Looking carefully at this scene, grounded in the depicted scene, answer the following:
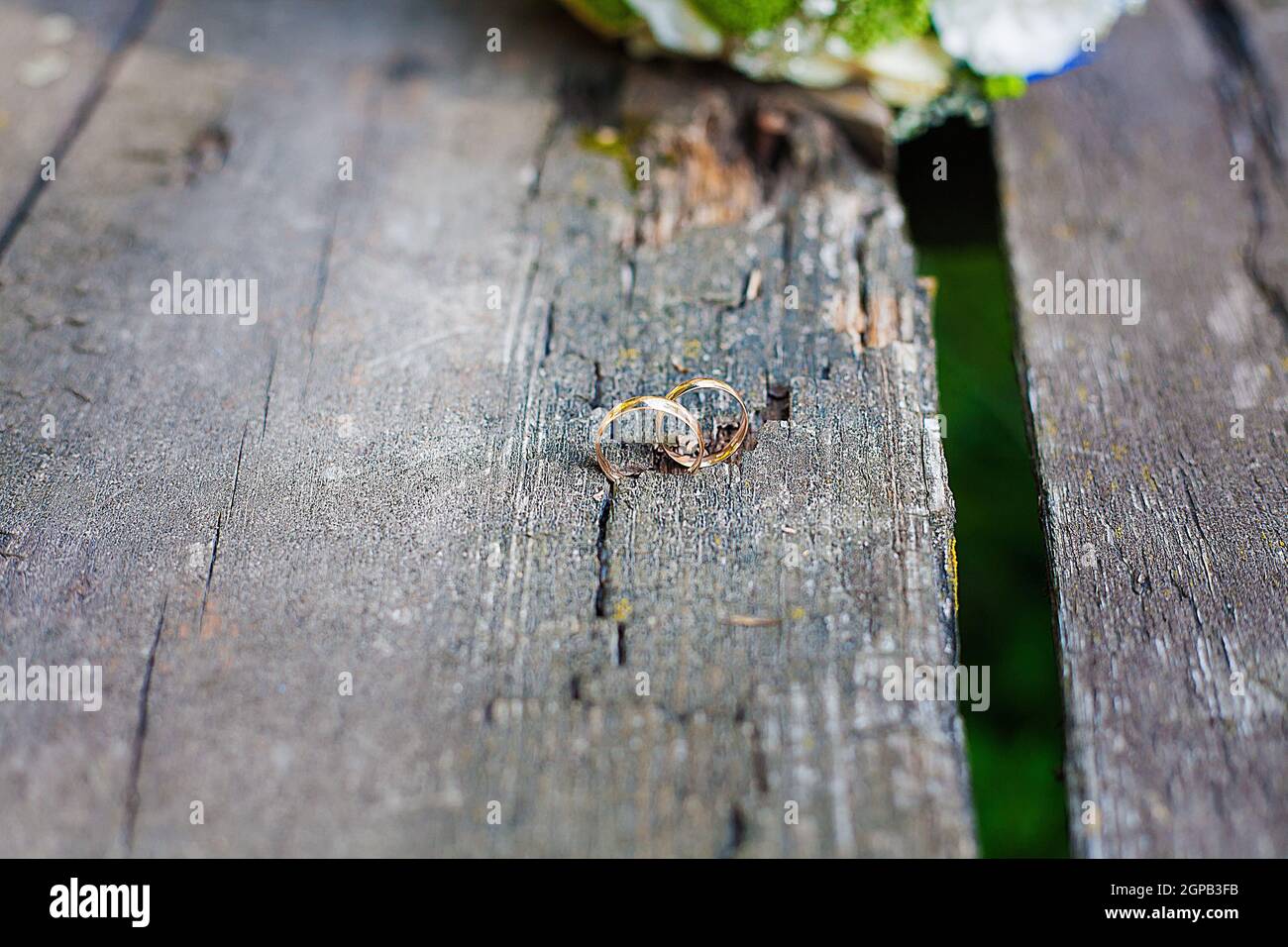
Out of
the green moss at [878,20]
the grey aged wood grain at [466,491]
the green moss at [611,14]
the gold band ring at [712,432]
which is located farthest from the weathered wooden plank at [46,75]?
the green moss at [878,20]

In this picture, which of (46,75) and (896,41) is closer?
(896,41)

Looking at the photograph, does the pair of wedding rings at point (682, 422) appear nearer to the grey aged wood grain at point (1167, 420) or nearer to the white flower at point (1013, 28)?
the grey aged wood grain at point (1167, 420)

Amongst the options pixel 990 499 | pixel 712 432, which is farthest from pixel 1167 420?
pixel 712 432

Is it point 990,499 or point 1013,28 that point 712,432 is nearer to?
point 990,499
